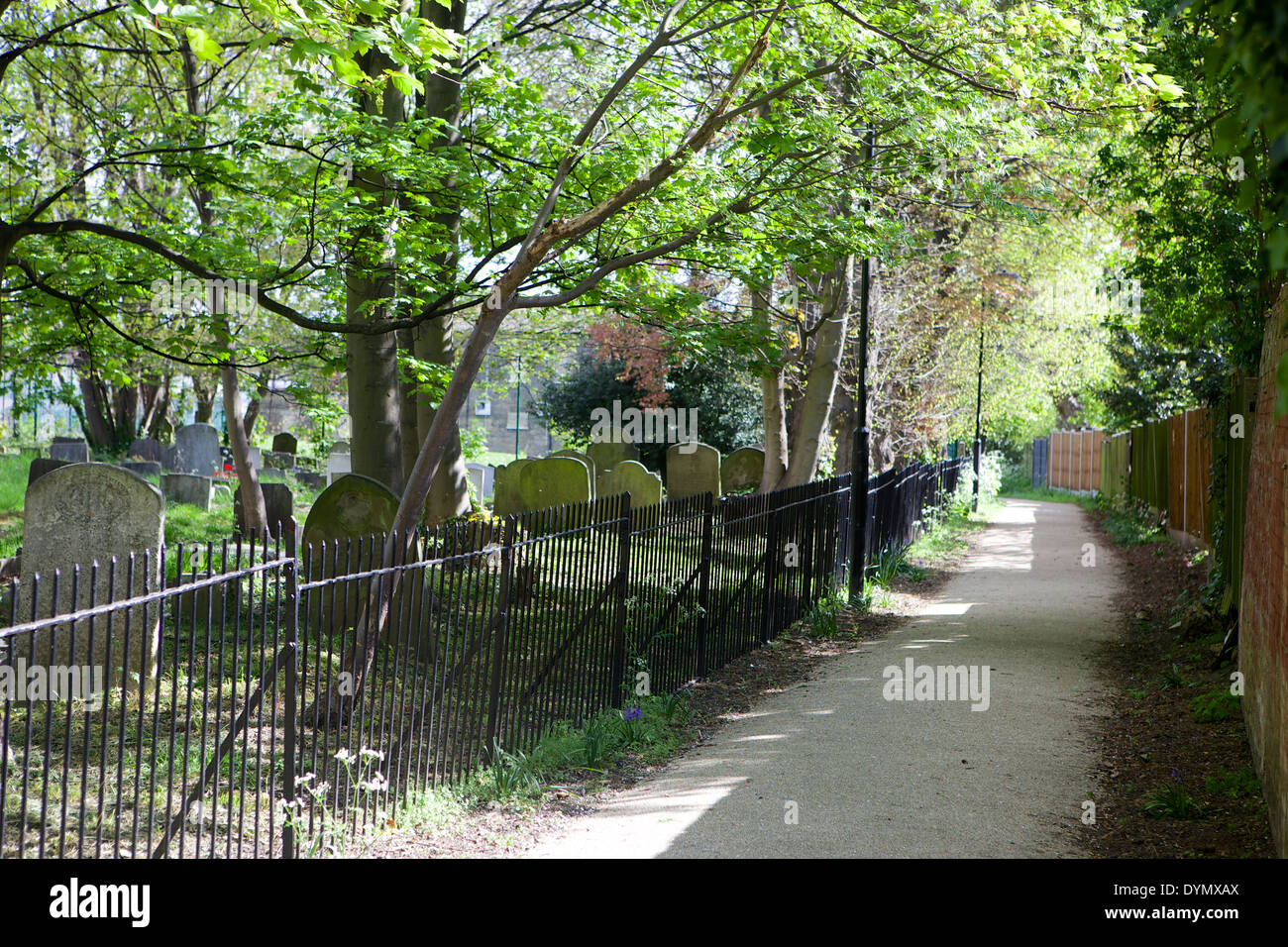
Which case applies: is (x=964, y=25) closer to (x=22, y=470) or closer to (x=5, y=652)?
(x=5, y=652)

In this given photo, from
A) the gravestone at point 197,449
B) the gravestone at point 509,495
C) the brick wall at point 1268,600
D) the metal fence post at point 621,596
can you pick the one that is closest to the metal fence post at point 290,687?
the metal fence post at point 621,596

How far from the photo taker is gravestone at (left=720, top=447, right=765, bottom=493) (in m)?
22.4

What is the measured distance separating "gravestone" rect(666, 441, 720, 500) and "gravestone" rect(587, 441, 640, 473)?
196 cm

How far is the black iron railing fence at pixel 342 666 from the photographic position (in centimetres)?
454

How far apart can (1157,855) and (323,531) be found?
6605mm

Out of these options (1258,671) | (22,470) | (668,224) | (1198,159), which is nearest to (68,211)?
(22,470)

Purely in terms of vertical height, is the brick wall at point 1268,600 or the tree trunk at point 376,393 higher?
the tree trunk at point 376,393

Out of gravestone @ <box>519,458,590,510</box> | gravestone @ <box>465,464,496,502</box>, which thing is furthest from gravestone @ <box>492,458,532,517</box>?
gravestone @ <box>465,464,496,502</box>

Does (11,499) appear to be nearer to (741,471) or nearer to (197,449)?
(197,449)

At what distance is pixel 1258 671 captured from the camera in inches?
241

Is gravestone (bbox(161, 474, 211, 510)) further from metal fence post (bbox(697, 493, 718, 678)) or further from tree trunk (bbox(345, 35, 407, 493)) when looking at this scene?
metal fence post (bbox(697, 493, 718, 678))

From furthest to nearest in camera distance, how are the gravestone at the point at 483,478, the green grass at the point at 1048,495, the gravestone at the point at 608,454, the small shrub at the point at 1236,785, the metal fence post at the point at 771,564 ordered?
the green grass at the point at 1048,495, the gravestone at the point at 608,454, the gravestone at the point at 483,478, the metal fence post at the point at 771,564, the small shrub at the point at 1236,785

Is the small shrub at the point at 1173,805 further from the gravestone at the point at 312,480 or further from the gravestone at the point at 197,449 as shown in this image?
the gravestone at the point at 197,449

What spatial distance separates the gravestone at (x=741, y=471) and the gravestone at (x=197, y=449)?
11743 mm
